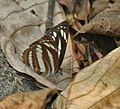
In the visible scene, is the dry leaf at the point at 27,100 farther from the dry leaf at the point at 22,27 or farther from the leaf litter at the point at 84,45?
the dry leaf at the point at 22,27

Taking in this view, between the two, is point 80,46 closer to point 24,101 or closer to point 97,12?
point 97,12

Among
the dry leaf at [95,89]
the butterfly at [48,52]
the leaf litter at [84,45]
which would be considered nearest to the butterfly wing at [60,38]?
the butterfly at [48,52]

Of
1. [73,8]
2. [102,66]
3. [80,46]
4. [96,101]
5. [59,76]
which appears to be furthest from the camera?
[73,8]

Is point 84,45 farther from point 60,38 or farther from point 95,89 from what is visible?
point 95,89

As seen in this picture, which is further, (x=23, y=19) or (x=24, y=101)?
(x=23, y=19)

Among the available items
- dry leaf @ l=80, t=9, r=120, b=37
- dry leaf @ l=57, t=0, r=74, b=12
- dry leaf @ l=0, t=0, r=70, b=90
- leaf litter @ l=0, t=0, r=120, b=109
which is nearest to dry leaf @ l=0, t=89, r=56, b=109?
leaf litter @ l=0, t=0, r=120, b=109

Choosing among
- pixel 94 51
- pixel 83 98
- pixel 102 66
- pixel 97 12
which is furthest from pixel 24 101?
pixel 97 12
